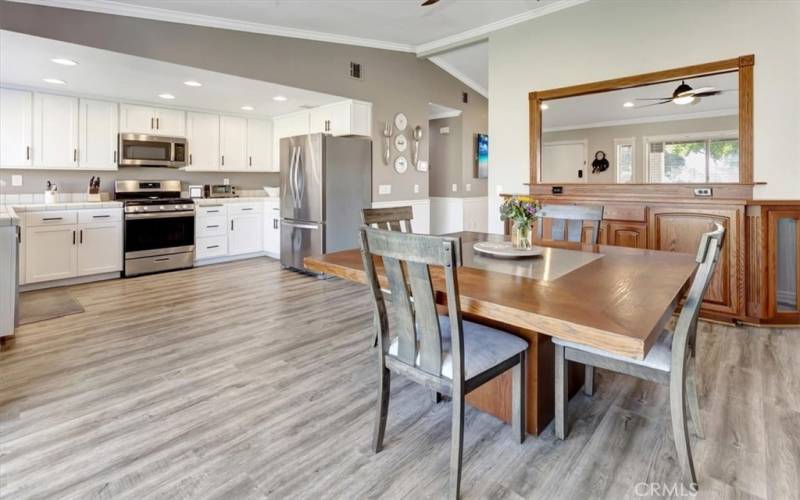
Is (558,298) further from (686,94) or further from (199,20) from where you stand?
(199,20)

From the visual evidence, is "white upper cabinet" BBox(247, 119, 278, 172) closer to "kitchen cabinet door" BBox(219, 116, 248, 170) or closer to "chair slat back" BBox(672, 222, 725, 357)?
"kitchen cabinet door" BBox(219, 116, 248, 170)

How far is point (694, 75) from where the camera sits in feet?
11.8

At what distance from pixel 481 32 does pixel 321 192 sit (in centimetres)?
269

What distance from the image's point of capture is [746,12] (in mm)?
3324

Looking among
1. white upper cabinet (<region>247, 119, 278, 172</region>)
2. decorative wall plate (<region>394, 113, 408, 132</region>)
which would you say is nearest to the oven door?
white upper cabinet (<region>247, 119, 278, 172</region>)

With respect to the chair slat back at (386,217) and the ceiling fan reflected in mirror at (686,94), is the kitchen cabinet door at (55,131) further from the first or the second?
the ceiling fan reflected in mirror at (686,94)

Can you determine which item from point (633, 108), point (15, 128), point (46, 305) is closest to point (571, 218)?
point (633, 108)

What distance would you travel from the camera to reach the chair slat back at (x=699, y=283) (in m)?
1.42

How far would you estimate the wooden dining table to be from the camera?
1.21 metres

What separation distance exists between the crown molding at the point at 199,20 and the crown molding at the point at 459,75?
1043 mm

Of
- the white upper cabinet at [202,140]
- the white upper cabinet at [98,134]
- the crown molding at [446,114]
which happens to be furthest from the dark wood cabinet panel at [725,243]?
the white upper cabinet at [98,134]

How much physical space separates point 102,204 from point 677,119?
6076 millimetres

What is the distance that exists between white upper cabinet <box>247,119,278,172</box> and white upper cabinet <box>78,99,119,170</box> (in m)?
1.74

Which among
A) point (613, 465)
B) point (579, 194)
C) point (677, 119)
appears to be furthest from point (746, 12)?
point (613, 465)
